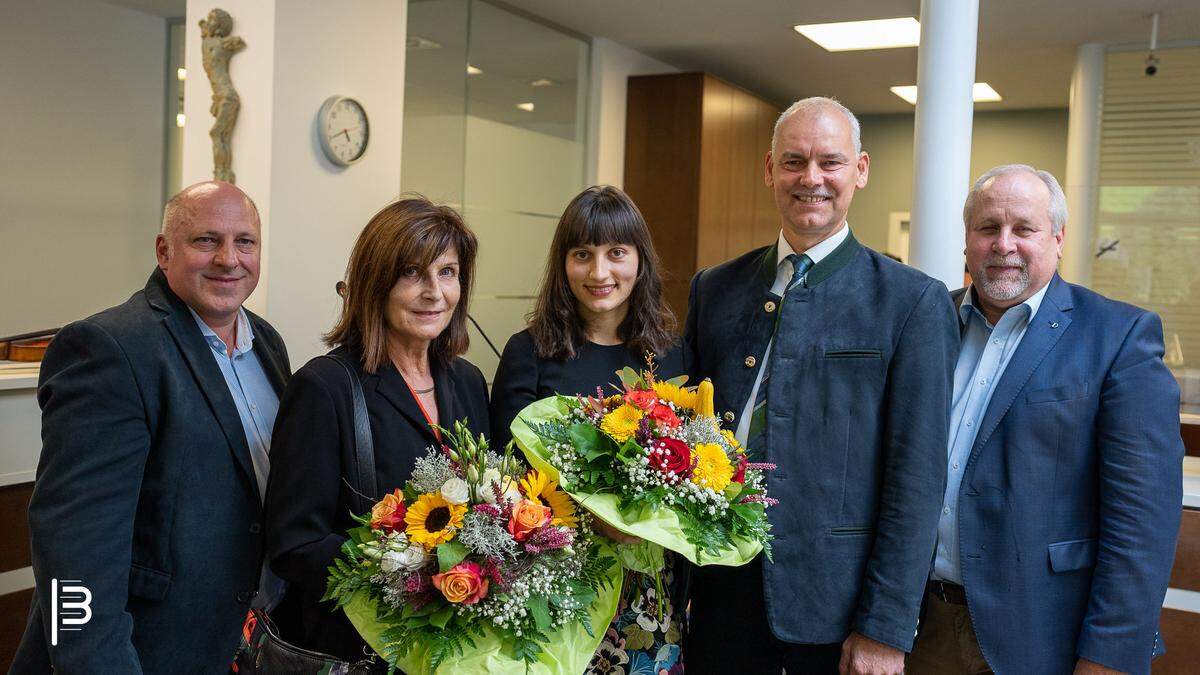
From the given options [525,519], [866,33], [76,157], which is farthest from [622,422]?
[76,157]

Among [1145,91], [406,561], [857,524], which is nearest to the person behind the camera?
[406,561]

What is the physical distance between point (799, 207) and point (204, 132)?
3984mm

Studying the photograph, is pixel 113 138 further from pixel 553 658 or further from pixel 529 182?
pixel 553 658

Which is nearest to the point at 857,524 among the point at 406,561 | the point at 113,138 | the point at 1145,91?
the point at 406,561

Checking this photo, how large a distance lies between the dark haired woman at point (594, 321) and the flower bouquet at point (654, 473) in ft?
1.15

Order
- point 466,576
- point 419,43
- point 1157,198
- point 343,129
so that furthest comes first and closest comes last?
point 1157,198
point 419,43
point 343,129
point 466,576

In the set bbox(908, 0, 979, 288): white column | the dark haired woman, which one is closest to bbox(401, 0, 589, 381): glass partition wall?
bbox(908, 0, 979, 288): white column

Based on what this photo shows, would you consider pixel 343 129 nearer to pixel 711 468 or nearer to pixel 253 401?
pixel 253 401

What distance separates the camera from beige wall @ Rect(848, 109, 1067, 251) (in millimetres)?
10547

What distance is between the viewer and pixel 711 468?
5.72 ft

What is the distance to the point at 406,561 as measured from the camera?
155cm

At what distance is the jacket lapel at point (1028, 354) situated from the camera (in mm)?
2152

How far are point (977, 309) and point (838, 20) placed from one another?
5.31m

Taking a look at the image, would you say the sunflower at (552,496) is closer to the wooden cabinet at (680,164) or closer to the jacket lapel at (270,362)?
the jacket lapel at (270,362)
